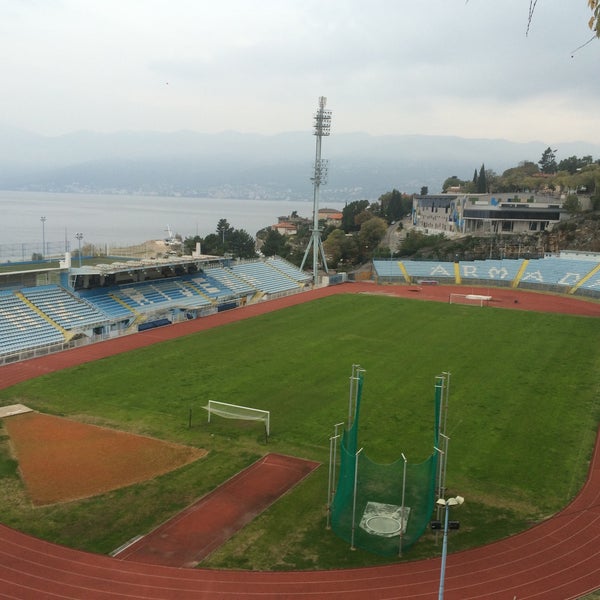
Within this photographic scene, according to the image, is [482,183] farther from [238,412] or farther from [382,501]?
[382,501]

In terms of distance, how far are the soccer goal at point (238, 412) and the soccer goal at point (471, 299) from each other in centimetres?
3456

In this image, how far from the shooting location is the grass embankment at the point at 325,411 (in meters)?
17.0

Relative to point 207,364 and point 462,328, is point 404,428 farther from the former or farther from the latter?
point 462,328

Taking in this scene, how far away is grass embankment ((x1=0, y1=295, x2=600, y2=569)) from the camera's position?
17.0m

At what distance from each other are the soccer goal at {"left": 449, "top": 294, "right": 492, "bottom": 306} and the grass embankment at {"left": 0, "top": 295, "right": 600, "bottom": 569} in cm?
888

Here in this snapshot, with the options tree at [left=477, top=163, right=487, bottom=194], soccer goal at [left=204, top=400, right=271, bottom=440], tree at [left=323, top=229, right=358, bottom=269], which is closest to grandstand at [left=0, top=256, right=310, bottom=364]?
soccer goal at [left=204, top=400, right=271, bottom=440]

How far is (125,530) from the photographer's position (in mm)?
16609

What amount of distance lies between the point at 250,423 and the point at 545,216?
285 ft

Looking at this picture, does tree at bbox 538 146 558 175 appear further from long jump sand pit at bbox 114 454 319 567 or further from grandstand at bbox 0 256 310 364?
long jump sand pit at bbox 114 454 319 567

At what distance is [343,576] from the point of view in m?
14.7

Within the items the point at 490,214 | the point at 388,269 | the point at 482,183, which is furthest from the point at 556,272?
the point at 482,183

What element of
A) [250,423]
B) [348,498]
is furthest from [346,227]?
[348,498]

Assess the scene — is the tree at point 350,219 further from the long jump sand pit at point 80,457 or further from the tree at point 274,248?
the long jump sand pit at point 80,457

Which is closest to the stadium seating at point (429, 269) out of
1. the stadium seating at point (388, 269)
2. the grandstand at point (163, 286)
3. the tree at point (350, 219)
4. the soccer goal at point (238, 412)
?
the grandstand at point (163, 286)
